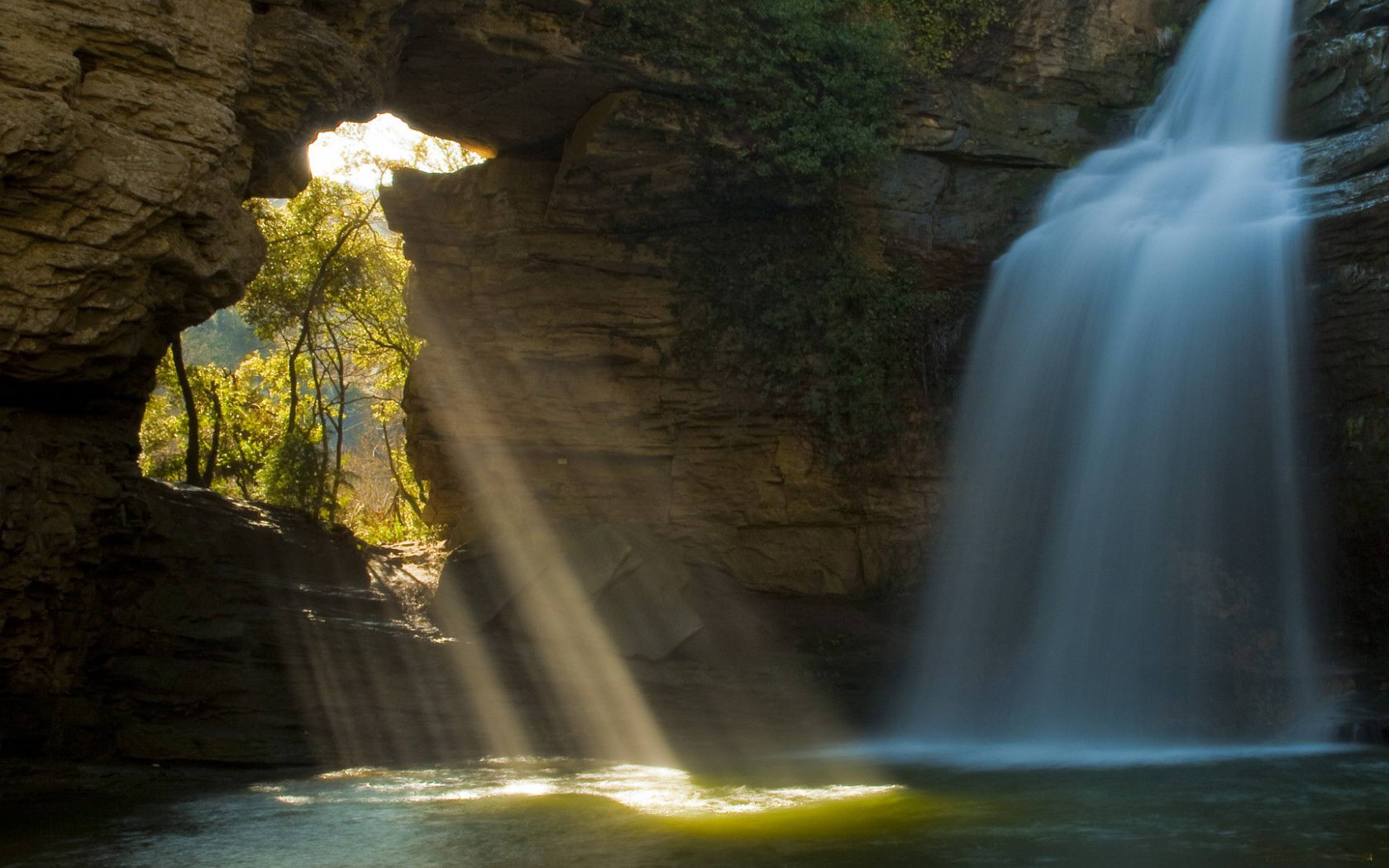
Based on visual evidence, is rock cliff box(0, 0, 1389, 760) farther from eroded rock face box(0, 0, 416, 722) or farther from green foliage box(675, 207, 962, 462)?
green foliage box(675, 207, 962, 462)

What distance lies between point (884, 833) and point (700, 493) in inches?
321

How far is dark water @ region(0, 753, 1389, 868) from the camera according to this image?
6516 mm

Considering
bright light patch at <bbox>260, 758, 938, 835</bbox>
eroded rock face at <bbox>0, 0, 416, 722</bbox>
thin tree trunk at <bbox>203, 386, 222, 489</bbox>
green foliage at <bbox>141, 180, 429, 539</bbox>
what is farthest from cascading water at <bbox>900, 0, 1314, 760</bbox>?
thin tree trunk at <bbox>203, 386, 222, 489</bbox>

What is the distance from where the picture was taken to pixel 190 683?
35.1 ft

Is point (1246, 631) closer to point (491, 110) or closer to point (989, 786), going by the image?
point (989, 786)

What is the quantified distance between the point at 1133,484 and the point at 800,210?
535cm

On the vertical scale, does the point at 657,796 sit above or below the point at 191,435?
below

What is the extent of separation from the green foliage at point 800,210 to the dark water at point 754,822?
5941 millimetres

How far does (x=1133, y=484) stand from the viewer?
12.1 meters

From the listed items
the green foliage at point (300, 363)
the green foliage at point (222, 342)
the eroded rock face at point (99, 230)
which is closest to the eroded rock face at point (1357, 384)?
the eroded rock face at point (99, 230)

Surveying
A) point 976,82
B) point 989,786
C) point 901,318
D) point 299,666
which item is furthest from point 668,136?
point 989,786

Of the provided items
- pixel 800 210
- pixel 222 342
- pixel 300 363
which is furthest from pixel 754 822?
pixel 222 342

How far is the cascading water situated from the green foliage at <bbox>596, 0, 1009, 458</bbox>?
128 cm

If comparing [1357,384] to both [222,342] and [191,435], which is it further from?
[222,342]
